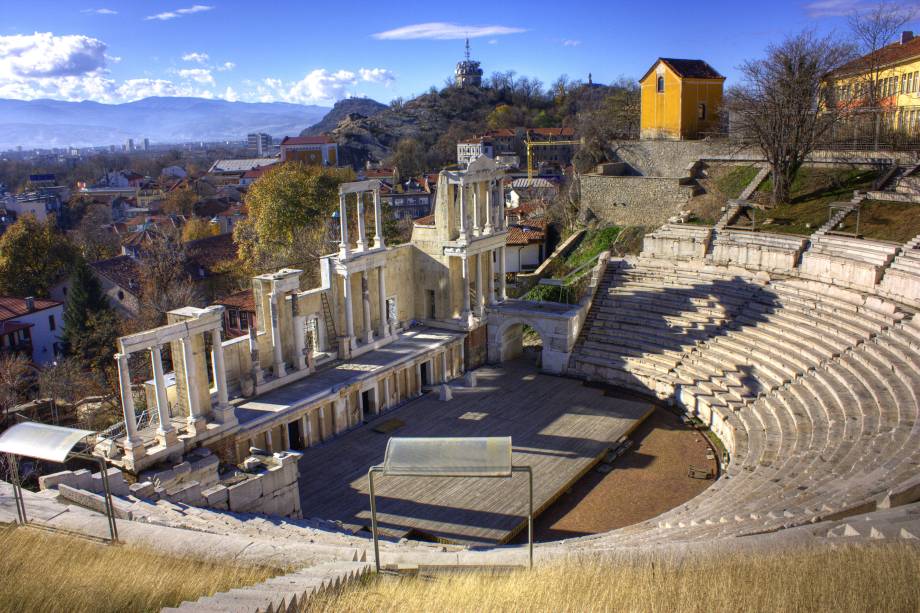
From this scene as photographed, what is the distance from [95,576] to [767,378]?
1767cm

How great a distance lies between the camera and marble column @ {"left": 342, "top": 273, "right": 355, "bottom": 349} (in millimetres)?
22797

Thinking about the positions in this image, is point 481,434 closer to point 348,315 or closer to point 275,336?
point 348,315

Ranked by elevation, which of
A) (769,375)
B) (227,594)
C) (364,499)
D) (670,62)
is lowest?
(364,499)

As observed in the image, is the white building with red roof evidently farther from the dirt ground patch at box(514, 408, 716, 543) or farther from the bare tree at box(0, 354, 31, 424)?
the dirt ground patch at box(514, 408, 716, 543)

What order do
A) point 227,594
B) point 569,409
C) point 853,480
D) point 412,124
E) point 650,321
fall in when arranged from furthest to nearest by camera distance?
point 412,124
point 650,321
point 569,409
point 853,480
point 227,594

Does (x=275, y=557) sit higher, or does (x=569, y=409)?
(x=275, y=557)

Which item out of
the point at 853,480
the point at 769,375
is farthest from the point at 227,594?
the point at 769,375

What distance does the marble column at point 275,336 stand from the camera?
20.3 meters

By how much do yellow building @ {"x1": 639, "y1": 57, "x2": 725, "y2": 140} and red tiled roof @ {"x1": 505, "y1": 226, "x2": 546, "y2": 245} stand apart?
8.41 meters

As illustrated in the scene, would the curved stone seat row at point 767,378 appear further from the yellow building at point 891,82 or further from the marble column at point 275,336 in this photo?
the yellow building at point 891,82

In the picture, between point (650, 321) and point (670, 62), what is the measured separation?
66.9 ft

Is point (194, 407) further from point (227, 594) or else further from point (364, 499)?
point (227, 594)

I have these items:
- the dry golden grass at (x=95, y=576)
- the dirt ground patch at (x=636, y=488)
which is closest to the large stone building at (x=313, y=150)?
the dirt ground patch at (x=636, y=488)

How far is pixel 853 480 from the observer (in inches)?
504
